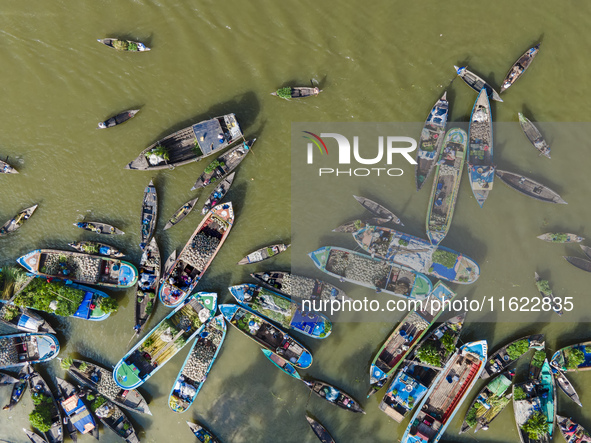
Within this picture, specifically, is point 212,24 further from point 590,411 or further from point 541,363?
point 590,411

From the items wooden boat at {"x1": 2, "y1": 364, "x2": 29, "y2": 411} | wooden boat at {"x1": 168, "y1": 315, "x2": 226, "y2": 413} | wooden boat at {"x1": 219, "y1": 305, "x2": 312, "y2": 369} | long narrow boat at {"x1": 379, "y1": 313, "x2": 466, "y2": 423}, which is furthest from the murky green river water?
wooden boat at {"x1": 2, "y1": 364, "x2": 29, "y2": 411}

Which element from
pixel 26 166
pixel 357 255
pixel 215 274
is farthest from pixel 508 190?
pixel 26 166

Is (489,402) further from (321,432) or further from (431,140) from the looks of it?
(431,140)

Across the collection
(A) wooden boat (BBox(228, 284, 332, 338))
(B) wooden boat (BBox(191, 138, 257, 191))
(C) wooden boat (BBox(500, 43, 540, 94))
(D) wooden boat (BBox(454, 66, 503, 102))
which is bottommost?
(A) wooden boat (BBox(228, 284, 332, 338))

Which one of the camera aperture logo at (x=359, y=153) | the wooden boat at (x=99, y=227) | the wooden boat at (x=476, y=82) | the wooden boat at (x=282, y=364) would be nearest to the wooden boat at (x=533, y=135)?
the wooden boat at (x=476, y=82)

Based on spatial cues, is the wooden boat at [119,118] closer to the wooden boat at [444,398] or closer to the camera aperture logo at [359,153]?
the camera aperture logo at [359,153]

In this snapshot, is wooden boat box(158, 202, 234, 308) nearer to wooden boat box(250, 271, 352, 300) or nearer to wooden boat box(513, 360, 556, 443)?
wooden boat box(250, 271, 352, 300)
